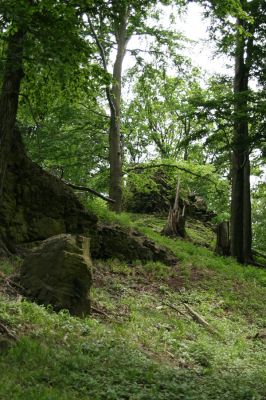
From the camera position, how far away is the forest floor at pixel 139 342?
5371mm

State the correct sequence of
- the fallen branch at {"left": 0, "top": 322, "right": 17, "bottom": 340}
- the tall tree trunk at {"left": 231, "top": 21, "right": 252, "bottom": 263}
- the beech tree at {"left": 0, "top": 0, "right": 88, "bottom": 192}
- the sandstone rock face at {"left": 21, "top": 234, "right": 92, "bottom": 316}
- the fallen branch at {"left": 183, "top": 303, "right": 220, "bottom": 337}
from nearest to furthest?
the fallen branch at {"left": 0, "top": 322, "right": 17, "bottom": 340}, the beech tree at {"left": 0, "top": 0, "right": 88, "bottom": 192}, the sandstone rock face at {"left": 21, "top": 234, "right": 92, "bottom": 316}, the fallen branch at {"left": 183, "top": 303, "right": 220, "bottom": 337}, the tall tree trunk at {"left": 231, "top": 21, "right": 252, "bottom": 263}

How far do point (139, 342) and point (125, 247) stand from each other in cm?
633

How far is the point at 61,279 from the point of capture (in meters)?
8.27

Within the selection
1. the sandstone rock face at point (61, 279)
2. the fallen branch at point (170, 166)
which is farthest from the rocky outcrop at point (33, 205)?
the fallen branch at point (170, 166)

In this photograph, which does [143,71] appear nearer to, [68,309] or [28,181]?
[28,181]

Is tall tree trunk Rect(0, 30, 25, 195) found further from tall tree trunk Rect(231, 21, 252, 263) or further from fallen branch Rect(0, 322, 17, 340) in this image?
tall tree trunk Rect(231, 21, 252, 263)

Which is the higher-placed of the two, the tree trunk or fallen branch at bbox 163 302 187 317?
the tree trunk

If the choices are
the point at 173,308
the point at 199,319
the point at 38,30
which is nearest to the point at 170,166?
the point at 173,308

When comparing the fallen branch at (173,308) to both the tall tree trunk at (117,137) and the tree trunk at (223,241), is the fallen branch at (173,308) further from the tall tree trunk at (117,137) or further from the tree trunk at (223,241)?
the tree trunk at (223,241)

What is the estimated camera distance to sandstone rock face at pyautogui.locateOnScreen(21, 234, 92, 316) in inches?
322

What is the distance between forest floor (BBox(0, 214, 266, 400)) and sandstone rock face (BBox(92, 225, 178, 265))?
453mm

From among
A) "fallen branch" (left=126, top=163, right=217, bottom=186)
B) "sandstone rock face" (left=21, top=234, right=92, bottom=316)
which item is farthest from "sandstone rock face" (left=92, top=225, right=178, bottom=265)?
"fallen branch" (left=126, top=163, right=217, bottom=186)

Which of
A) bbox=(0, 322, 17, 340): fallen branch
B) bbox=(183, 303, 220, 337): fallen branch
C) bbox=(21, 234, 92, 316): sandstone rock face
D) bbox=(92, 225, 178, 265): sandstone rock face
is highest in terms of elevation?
bbox=(92, 225, 178, 265): sandstone rock face

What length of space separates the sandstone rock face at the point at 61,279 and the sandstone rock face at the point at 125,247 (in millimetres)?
4518
